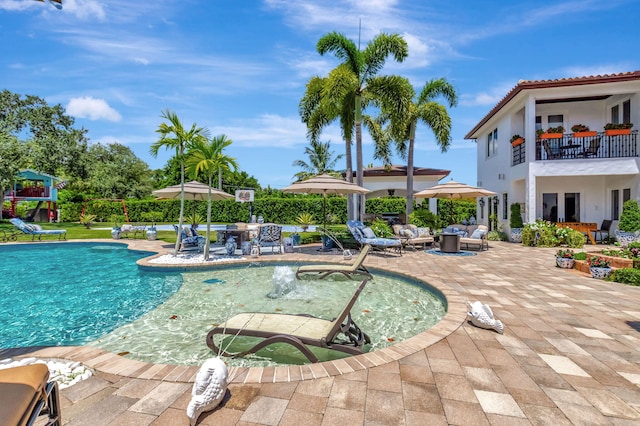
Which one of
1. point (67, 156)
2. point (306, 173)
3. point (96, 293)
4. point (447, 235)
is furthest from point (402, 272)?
point (67, 156)

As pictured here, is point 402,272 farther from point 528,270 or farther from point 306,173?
point 306,173

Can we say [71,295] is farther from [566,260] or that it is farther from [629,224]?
[629,224]

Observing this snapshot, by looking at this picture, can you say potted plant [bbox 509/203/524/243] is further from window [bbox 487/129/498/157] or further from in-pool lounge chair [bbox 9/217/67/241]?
in-pool lounge chair [bbox 9/217/67/241]

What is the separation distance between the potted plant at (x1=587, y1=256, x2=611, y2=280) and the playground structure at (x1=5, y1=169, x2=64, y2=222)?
3555 centimetres

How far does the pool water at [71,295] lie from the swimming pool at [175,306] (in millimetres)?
21

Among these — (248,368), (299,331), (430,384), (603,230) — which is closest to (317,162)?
(603,230)

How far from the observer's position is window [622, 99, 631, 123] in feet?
44.8

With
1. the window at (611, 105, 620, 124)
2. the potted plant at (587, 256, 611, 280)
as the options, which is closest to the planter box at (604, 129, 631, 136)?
the window at (611, 105, 620, 124)

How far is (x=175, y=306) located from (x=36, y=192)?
31.7 m

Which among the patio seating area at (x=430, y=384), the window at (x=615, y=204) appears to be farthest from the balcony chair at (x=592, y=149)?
the patio seating area at (x=430, y=384)

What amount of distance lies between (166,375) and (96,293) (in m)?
5.32

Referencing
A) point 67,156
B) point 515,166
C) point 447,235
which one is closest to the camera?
point 447,235

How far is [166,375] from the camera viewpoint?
A: 288cm

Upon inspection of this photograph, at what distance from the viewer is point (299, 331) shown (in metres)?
3.61
